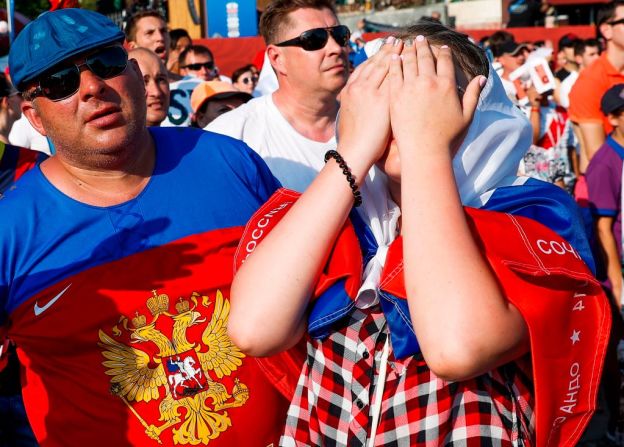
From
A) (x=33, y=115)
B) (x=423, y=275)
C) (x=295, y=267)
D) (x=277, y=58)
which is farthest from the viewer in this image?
(x=277, y=58)

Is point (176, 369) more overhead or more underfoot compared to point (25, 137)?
more overhead

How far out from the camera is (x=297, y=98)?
448 centimetres

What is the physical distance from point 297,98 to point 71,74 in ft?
6.50

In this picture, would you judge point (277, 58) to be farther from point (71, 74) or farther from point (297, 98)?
point (71, 74)

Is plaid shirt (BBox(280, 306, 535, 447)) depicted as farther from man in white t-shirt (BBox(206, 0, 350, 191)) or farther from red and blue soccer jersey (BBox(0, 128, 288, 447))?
man in white t-shirt (BBox(206, 0, 350, 191))

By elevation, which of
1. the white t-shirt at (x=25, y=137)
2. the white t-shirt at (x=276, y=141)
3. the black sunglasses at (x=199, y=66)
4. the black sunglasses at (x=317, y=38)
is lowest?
the black sunglasses at (x=199, y=66)

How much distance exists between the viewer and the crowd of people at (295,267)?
1.75 metres

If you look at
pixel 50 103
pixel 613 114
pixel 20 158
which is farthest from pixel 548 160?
pixel 50 103

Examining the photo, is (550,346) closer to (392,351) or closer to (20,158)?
(392,351)

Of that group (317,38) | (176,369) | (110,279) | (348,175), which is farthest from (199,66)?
(348,175)

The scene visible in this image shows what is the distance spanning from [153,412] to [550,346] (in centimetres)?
125

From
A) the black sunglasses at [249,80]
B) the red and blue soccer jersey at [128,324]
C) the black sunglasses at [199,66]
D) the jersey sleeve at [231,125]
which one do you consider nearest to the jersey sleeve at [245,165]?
the red and blue soccer jersey at [128,324]

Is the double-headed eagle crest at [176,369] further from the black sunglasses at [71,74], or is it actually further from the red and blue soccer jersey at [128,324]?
the black sunglasses at [71,74]

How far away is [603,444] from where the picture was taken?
5438 mm
